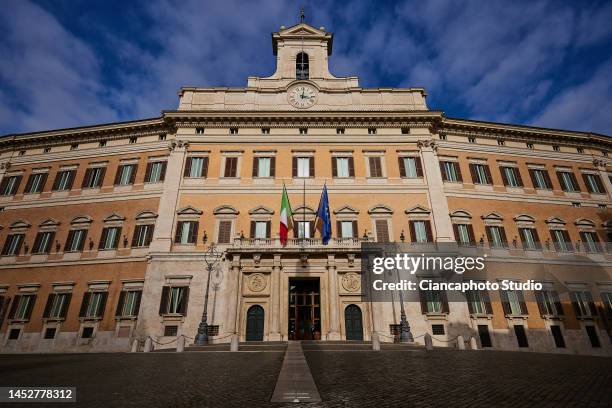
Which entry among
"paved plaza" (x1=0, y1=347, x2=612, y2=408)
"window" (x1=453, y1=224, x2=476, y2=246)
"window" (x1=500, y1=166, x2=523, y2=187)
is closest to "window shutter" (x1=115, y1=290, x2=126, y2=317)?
"paved plaza" (x1=0, y1=347, x2=612, y2=408)

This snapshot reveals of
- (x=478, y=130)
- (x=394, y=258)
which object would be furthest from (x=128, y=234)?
(x=478, y=130)

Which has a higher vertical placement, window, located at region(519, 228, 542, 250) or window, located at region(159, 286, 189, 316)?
window, located at region(519, 228, 542, 250)

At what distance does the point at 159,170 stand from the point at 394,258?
1831cm

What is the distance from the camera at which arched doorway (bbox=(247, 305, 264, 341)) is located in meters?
18.5

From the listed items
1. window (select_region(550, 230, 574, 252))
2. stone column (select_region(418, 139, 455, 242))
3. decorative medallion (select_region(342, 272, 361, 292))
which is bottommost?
decorative medallion (select_region(342, 272, 361, 292))

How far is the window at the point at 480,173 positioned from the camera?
23.9m

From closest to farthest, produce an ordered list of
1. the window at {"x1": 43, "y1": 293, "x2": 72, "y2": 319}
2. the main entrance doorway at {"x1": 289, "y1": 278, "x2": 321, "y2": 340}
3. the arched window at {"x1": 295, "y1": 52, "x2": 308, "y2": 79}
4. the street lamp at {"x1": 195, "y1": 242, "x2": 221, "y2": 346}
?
1. the street lamp at {"x1": 195, "y1": 242, "x2": 221, "y2": 346}
2. the main entrance doorway at {"x1": 289, "y1": 278, "x2": 321, "y2": 340}
3. the window at {"x1": 43, "y1": 293, "x2": 72, "y2": 319}
4. the arched window at {"x1": 295, "y1": 52, "x2": 308, "y2": 79}

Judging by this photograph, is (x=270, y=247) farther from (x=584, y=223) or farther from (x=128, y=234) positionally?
(x=584, y=223)

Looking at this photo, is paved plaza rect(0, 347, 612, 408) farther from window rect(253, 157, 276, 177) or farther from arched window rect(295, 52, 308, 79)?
arched window rect(295, 52, 308, 79)

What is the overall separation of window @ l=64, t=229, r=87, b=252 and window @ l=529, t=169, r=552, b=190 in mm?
33970

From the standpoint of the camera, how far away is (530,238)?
72.9 feet

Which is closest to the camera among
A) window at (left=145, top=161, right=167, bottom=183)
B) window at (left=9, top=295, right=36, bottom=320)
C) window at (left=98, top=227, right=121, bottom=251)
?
window at (left=9, top=295, right=36, bottom=320)

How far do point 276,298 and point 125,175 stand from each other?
607 inches

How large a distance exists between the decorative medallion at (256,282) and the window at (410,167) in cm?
1267
